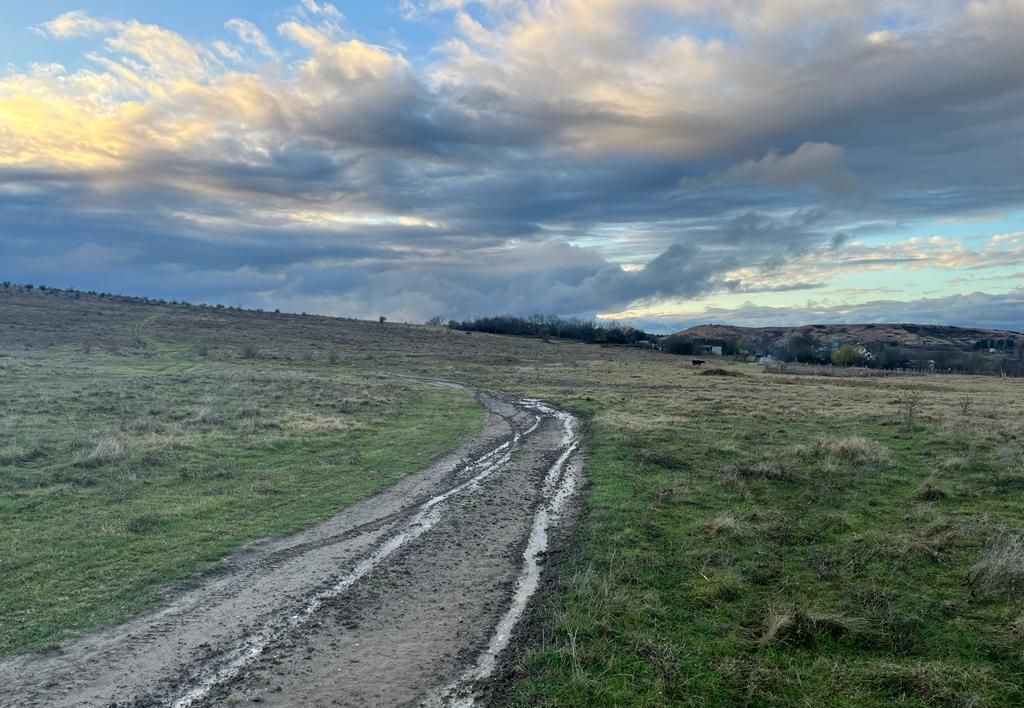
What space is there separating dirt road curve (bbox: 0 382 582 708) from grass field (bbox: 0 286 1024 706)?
2.34 feet

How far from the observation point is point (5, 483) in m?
15.1

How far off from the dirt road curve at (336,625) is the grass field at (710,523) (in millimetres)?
713

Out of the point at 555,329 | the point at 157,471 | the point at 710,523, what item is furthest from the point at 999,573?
the point at 555,329

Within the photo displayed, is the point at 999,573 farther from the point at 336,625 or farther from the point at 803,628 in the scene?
the point at 336,625

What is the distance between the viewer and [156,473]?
1672 cm

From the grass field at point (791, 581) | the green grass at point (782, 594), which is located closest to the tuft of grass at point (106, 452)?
the grass field at point (791, 581)

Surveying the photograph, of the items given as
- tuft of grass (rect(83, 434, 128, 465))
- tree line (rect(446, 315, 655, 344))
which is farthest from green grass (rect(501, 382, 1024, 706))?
tree line (rect(446, 315, 655, 344))

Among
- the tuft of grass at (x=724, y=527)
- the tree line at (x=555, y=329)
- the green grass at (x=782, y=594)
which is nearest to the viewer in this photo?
the green grass at (x=782, y=594)

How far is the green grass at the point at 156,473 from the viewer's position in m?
9.66

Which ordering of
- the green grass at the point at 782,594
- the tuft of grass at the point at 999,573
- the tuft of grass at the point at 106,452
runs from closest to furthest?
the green grass at the point at 782,594, the tuft of grass at the point at 999,573, the tuft of grass at the point at 106,452

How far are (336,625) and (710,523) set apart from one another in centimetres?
761

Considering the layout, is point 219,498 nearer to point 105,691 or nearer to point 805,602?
point 105,691

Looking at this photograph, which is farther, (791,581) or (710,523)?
(710,523)

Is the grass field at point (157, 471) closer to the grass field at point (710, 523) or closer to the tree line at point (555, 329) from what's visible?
the grass field at point (710, 523)
